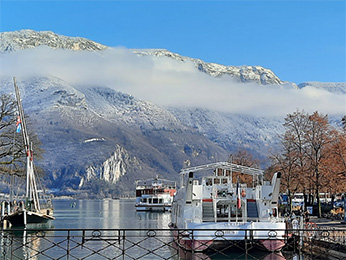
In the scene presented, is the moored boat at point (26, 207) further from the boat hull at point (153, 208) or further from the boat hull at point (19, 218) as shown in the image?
the boat hull at point (153, 208)

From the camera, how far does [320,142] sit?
67125 millimetres

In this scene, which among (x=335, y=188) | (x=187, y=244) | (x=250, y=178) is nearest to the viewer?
(x=187, y=244)

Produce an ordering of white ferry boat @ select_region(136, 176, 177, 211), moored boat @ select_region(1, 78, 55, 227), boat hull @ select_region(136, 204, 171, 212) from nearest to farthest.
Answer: moored boat @ select_region(1, 78, 55, 227) < boat hull @ select_region(136, 204, 171, 212) < white ferry boat @ select_region(136, 176, 177, 211)

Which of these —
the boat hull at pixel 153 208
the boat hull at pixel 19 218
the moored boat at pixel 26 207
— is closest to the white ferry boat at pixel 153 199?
the boat hull at pixel 153 208

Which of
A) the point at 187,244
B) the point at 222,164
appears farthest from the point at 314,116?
the point at 187,244

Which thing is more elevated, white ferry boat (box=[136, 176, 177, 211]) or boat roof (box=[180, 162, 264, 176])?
boat roof (box=[180, 162, 264, 176])

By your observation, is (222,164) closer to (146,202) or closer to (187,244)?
(187,244)

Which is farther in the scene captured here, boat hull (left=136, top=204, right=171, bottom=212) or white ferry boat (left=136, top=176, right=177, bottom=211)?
white ferry boat (left=136, top=176, right=177, bottom=211)

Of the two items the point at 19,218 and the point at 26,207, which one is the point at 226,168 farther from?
the point at 26,207

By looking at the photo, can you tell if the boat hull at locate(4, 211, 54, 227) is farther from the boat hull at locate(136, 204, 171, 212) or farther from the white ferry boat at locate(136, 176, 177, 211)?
the boat hull at locate(136, 204, 171, 212)

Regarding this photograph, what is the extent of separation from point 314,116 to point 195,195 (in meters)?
31.1

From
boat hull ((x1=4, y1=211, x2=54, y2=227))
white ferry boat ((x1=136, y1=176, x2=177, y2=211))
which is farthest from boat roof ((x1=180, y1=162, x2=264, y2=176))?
white ferry boat ((x1=136, y1=176, x2=177, y2=211))

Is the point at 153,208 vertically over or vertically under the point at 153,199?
under

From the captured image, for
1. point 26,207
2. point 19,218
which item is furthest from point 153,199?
point 19,218
